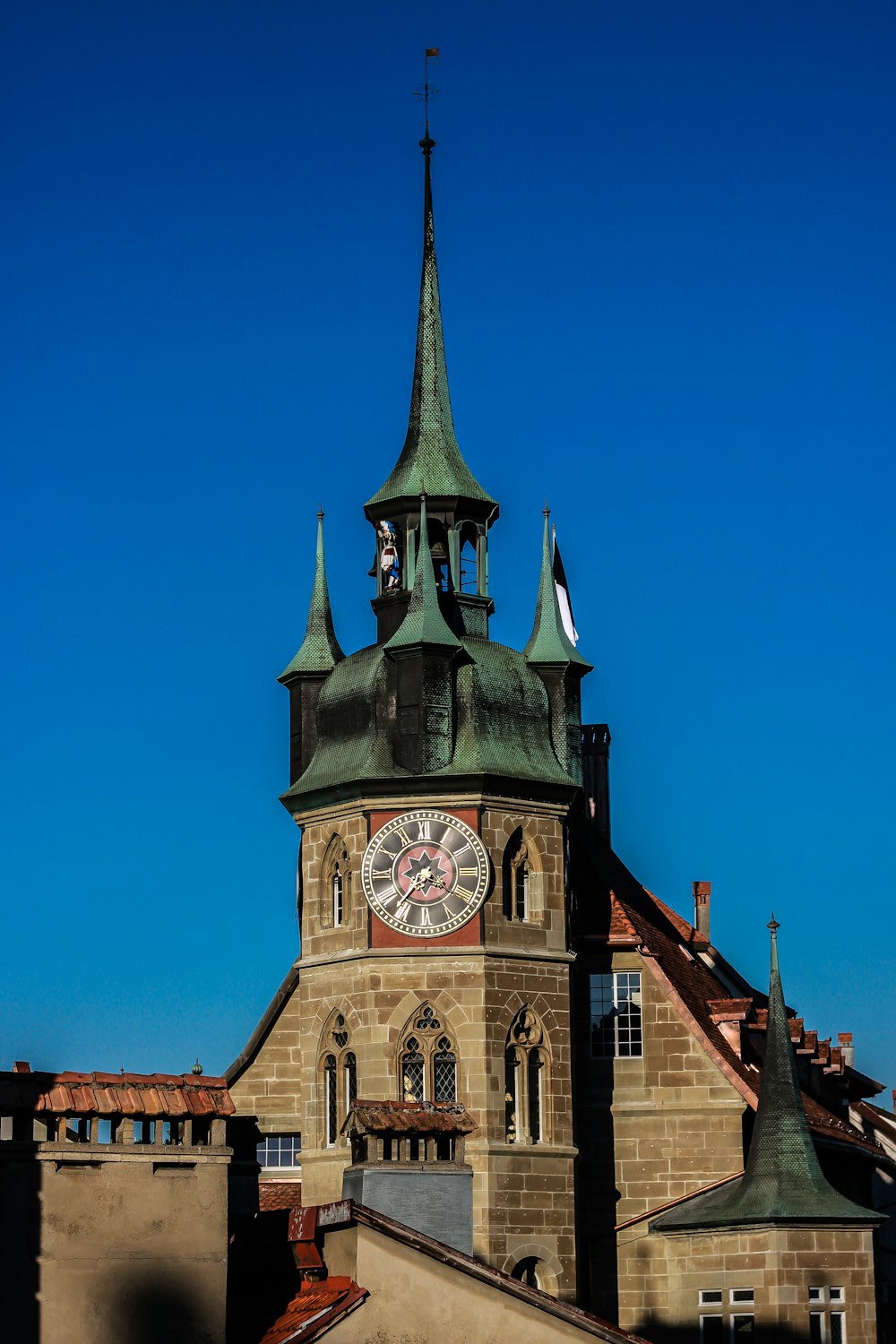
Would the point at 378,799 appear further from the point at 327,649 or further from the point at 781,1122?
the point at 781,1122

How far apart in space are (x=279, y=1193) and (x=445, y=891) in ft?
24.1

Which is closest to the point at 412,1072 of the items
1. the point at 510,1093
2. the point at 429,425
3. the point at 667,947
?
the point at 510,1093

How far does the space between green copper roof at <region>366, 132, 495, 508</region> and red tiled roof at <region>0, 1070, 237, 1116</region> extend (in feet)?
67.1

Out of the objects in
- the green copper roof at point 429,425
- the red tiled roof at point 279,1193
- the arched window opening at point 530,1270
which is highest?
the green copper roof at point 429,425

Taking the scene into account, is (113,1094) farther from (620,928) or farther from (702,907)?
(702,907)

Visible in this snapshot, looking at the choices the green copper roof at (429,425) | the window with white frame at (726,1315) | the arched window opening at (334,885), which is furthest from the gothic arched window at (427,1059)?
the green copper roof at (429,425)

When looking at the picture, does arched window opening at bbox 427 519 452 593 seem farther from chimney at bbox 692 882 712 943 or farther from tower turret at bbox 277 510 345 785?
chimney at bbox 692 882 712 943

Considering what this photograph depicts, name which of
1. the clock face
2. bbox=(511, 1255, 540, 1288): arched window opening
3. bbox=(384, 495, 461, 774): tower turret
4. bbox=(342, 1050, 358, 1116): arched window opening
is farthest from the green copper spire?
bbox=(511, 1255, 540, 1288): arched window opening

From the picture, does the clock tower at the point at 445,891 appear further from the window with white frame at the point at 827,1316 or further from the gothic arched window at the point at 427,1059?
the window with white frame at the point at 827,1316

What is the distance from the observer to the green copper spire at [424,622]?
167ft

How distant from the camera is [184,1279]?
33.5m

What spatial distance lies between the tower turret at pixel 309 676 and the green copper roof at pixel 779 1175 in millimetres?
9930

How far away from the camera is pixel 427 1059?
49375mm

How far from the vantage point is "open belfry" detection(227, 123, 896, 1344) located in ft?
160
